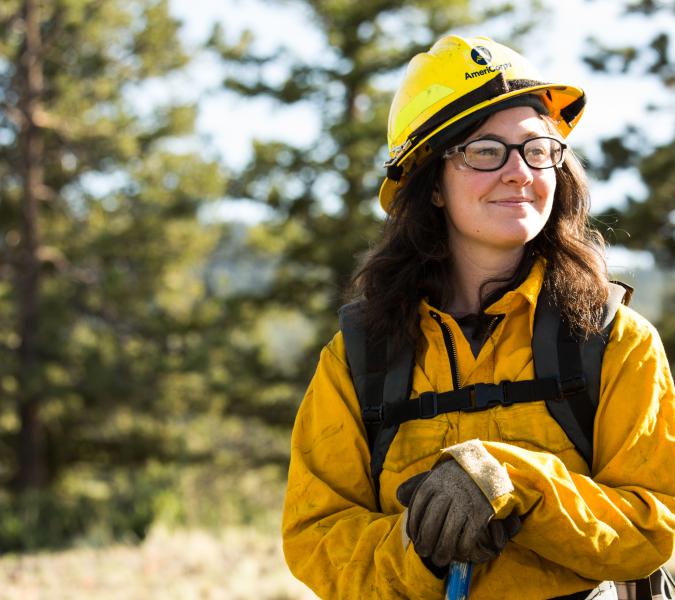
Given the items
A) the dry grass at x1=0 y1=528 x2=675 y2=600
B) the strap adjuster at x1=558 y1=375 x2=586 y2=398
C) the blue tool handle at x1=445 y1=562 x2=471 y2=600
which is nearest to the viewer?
the blue tool handle at x1=445 y1=562 x2=471 y2=600

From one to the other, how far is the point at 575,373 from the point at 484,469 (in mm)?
405

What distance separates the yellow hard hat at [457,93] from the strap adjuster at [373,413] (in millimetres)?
731

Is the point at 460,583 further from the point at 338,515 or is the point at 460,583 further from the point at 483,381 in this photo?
the point at 483,381

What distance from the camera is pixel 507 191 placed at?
8.19 ft

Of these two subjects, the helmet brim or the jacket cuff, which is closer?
the jacket cuff

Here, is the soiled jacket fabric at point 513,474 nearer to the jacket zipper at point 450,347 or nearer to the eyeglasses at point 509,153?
the jacket zipper at point 450,347

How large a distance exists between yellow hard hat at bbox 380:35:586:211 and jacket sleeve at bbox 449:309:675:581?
28.4 inches

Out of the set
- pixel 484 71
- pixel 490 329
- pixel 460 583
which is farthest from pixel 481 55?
pixel 460 583

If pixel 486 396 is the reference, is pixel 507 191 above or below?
above

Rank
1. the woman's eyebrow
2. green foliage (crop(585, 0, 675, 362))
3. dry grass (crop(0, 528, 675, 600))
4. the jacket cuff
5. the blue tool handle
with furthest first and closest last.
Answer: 1. green foliage (crop(585, 0, 675, 362))
2. dry grass (crop(0, 528, 675, 600))
3. the woman's eyebrow
4. the blue tool handle
5. the jacket cuff

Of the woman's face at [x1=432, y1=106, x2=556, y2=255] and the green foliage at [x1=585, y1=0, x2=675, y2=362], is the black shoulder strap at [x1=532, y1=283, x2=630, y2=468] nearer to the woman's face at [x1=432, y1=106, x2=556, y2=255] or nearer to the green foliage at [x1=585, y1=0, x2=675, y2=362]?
the woman's face at [x1=432, y1=106, x2=556, y2=255]

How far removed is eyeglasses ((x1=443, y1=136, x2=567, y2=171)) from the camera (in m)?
2.49

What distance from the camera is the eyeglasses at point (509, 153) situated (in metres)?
2.49

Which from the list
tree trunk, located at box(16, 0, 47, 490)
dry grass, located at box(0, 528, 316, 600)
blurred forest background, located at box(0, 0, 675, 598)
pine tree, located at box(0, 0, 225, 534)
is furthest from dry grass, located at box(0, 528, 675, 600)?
tree trunk, located at box(16, 0, 47, 490)
